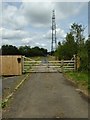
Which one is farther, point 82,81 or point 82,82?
point 82,81

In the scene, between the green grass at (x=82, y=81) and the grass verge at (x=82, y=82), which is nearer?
the grass verge at (x=82, y=82)


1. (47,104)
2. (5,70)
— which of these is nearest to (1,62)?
(5,70)

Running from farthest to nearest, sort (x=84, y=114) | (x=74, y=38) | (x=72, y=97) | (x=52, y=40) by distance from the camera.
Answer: (x=52, y=40), (x=74, y=38), (x=72, y=97), (x=84, y=114)

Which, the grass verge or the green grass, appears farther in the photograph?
the green grass

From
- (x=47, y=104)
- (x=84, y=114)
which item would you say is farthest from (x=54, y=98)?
(x=84, y=114)

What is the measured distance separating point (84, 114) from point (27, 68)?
24.4 meters

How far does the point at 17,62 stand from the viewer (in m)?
30.7

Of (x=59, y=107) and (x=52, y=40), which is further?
(x=52, y=40)

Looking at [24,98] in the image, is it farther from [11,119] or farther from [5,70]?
[5,70]

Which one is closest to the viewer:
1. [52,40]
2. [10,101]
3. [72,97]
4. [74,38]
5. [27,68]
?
[10,101]

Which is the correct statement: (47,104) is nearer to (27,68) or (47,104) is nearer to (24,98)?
(24,98)

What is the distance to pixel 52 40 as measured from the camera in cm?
7856

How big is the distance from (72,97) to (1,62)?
1747 cm

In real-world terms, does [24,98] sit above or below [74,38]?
below
